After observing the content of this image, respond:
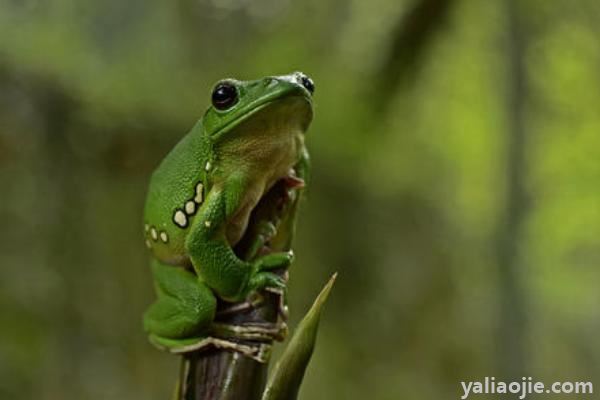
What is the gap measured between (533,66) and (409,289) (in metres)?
1.07

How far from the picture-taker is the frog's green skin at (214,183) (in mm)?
812

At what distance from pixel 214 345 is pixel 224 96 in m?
0.32

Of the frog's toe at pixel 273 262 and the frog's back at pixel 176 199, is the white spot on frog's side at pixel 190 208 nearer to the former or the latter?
the frog's back at pixel 176 199

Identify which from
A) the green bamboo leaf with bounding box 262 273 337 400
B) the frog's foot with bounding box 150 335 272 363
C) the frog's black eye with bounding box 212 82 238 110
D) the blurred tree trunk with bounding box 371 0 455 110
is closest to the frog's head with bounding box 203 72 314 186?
the frog's black eye with bounding box 212 82 238 110

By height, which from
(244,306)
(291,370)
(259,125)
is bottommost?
(291,370)

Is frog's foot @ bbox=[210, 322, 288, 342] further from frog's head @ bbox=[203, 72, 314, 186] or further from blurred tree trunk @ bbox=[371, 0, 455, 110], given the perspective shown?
blurred tree trunk @ bbox=[371, 0, 455, 110]

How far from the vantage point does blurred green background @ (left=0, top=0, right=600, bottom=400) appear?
240 cm

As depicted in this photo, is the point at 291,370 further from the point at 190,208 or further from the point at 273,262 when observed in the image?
the point at 190,208

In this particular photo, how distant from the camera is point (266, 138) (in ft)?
2.84

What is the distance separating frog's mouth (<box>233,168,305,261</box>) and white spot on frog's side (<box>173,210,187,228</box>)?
82mm

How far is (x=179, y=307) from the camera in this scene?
81 cm

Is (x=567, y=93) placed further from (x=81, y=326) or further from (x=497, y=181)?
(x=81, y=326)

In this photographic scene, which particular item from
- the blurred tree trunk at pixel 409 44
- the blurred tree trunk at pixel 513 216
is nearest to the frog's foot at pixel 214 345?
the blurred tree trunk at pixel 513 216

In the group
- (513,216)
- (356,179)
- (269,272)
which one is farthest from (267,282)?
(356,179)
